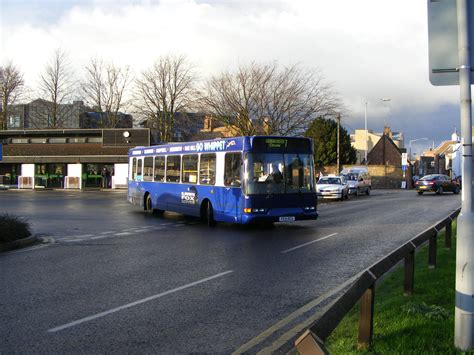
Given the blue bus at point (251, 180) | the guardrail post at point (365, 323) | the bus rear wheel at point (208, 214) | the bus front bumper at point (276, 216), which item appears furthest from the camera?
the bus rear wheel at point (208, 214)

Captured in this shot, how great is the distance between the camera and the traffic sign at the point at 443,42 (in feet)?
15.3

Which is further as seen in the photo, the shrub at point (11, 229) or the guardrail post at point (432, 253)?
Result: the shrub at point (11, 229)

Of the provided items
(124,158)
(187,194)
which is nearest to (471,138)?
(187,194)

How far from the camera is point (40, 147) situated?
172ft

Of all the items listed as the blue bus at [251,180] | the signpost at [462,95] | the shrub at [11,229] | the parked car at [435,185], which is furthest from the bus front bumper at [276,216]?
the parked car at [435,185]

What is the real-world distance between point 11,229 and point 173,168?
25.8 feet

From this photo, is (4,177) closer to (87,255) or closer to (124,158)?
(124,158)

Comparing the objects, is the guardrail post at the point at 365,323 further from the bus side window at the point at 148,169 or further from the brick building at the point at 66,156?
the brick building at the point at 66,156

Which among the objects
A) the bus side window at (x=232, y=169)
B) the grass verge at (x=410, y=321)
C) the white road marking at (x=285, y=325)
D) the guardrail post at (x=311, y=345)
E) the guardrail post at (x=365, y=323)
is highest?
the bus side window at (x=232, y=169)

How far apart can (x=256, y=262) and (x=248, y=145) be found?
5.83 metres

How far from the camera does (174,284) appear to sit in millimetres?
8398

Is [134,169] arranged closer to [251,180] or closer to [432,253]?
[251,180]

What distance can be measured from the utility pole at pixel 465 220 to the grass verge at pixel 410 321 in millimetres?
238

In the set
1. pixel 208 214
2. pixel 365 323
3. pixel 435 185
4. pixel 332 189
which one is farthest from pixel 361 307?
pixel 435 185
